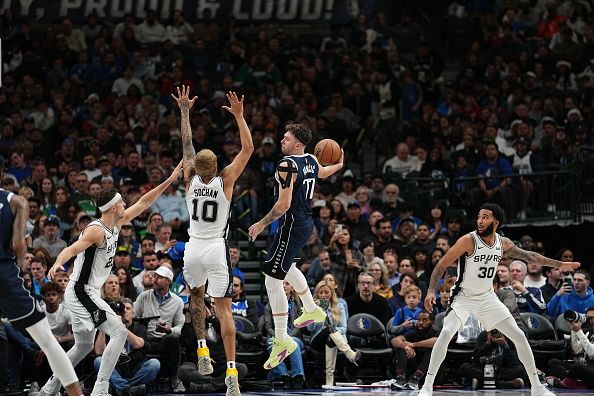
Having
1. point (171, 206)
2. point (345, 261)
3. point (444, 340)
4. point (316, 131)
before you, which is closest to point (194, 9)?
point (316, 131)

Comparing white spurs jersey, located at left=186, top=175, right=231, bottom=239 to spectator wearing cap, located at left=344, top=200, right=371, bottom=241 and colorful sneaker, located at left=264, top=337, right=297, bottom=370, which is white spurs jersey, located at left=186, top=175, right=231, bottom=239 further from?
spectator wearing cap, located at left=344, top=200, right=371, bottom=241

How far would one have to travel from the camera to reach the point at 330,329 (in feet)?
60.4

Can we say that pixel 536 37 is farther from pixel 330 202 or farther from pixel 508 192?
pixel 330 202

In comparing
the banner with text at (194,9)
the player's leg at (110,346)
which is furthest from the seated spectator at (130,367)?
the banner with text at (194,9)

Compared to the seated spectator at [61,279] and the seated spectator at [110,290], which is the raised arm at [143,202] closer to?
the seated spectator at [110,290]

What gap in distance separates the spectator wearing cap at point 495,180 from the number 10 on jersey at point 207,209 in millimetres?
9829

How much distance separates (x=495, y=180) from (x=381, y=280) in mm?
4889

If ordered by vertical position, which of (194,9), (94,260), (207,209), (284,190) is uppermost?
(194,9)

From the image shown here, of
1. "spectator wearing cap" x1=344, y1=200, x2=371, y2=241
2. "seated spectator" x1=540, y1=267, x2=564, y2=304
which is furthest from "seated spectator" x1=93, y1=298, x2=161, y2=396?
A: "seated spectator" x1=540, y1=267, x2=564, y2=304

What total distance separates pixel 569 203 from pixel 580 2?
28.3 feet

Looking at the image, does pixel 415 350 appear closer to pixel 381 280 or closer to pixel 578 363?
pixel 381 280

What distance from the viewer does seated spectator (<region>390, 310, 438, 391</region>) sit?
60.6ft

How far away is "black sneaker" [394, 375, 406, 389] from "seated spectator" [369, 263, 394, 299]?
1.93 meters

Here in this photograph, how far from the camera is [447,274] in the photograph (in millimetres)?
20156
